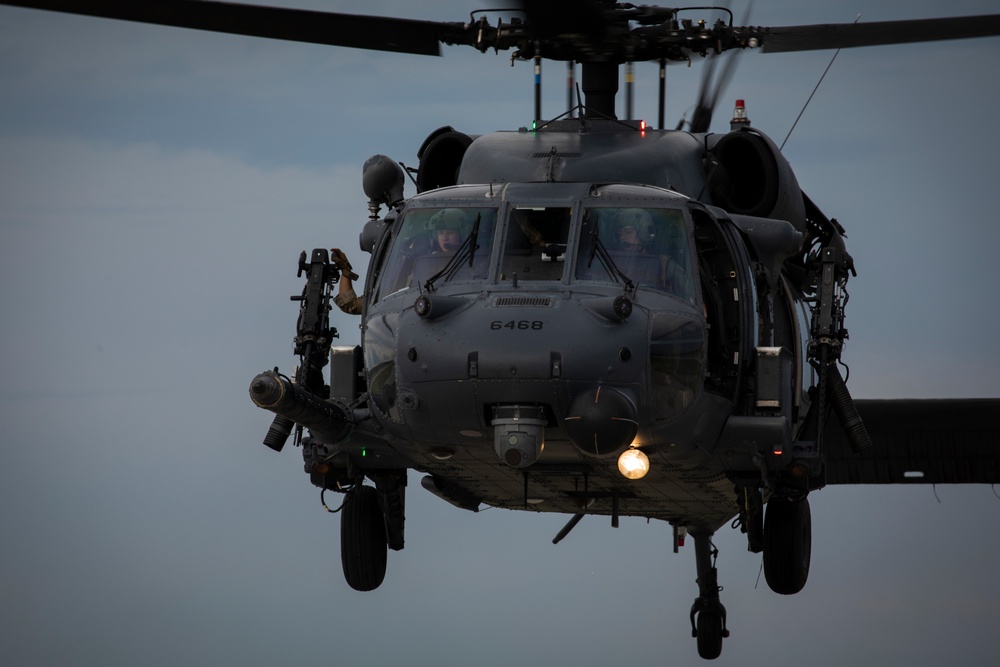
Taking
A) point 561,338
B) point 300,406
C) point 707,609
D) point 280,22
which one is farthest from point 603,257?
point 707,609

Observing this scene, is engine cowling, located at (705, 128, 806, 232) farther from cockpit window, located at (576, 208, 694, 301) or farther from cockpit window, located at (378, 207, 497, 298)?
cockpit window, located at (378, 207, 497, 298)

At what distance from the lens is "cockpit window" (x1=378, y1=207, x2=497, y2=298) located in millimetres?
15430

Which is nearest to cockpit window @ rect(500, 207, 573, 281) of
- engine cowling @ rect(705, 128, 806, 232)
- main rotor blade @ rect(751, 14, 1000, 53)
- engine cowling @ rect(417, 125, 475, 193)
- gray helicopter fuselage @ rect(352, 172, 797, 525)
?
gray helicopter fuselage @ rect(352, 172, 797, 525)

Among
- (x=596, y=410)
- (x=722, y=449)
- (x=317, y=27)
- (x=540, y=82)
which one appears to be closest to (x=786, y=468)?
(x=722, y=449)

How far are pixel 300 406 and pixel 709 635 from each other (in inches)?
356

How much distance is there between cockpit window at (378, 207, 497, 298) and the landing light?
1.65 meters

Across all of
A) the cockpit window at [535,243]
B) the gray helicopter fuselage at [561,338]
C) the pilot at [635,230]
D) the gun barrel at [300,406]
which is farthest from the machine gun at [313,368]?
the pilot at [635,230]

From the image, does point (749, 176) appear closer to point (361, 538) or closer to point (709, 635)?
point (361, 538)

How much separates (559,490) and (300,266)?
286 centimetres

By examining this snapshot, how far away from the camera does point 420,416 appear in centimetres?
1488

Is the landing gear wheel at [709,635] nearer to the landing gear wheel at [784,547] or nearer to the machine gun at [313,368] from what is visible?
the landing gear wheel at [784,547]

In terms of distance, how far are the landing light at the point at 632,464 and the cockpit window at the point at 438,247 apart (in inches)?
65.1

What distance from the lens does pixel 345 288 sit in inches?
688

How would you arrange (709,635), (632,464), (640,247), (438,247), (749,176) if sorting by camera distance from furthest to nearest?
(709,635) → (749,176) → (438,247) → (640,247) → (632,464)
